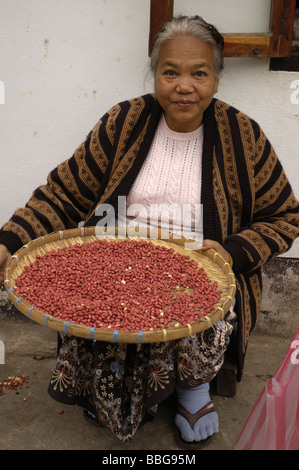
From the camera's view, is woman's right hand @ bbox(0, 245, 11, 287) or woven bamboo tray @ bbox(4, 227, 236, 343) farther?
woman's right hand @ bbox(0, 245, 11, 287)

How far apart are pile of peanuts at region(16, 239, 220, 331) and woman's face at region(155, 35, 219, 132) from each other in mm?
608

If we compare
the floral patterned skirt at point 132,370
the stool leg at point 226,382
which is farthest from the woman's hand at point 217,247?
the stool leg at point 226,382

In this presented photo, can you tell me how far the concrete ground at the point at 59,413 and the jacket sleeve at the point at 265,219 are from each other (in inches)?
30.4

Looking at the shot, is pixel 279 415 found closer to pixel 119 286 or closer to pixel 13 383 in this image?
pixel 119 286

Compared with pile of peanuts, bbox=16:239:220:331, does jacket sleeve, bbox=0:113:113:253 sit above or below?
above

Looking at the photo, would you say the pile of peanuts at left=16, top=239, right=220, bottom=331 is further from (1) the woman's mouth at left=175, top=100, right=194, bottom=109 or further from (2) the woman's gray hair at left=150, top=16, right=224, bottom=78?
(2) the woman's gray hair at left=150, top=16, right=224, bottom=78

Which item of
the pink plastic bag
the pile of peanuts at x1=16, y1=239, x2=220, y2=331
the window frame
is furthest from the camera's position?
the window frame

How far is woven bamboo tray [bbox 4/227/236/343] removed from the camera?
1.59 m

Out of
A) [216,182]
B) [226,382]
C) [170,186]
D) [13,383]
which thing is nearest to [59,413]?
[13,383]

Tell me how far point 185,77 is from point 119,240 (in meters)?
0.75

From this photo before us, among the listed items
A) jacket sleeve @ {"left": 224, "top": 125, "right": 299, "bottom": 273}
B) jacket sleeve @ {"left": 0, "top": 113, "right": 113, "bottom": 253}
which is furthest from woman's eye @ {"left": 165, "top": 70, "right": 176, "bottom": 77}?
jacket sleeve @ {"left": 224, "top": 125, "right": 299, "bottom": 273}

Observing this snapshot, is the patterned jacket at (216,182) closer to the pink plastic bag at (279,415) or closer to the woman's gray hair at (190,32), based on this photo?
the woman's gray hair at (190,32)
